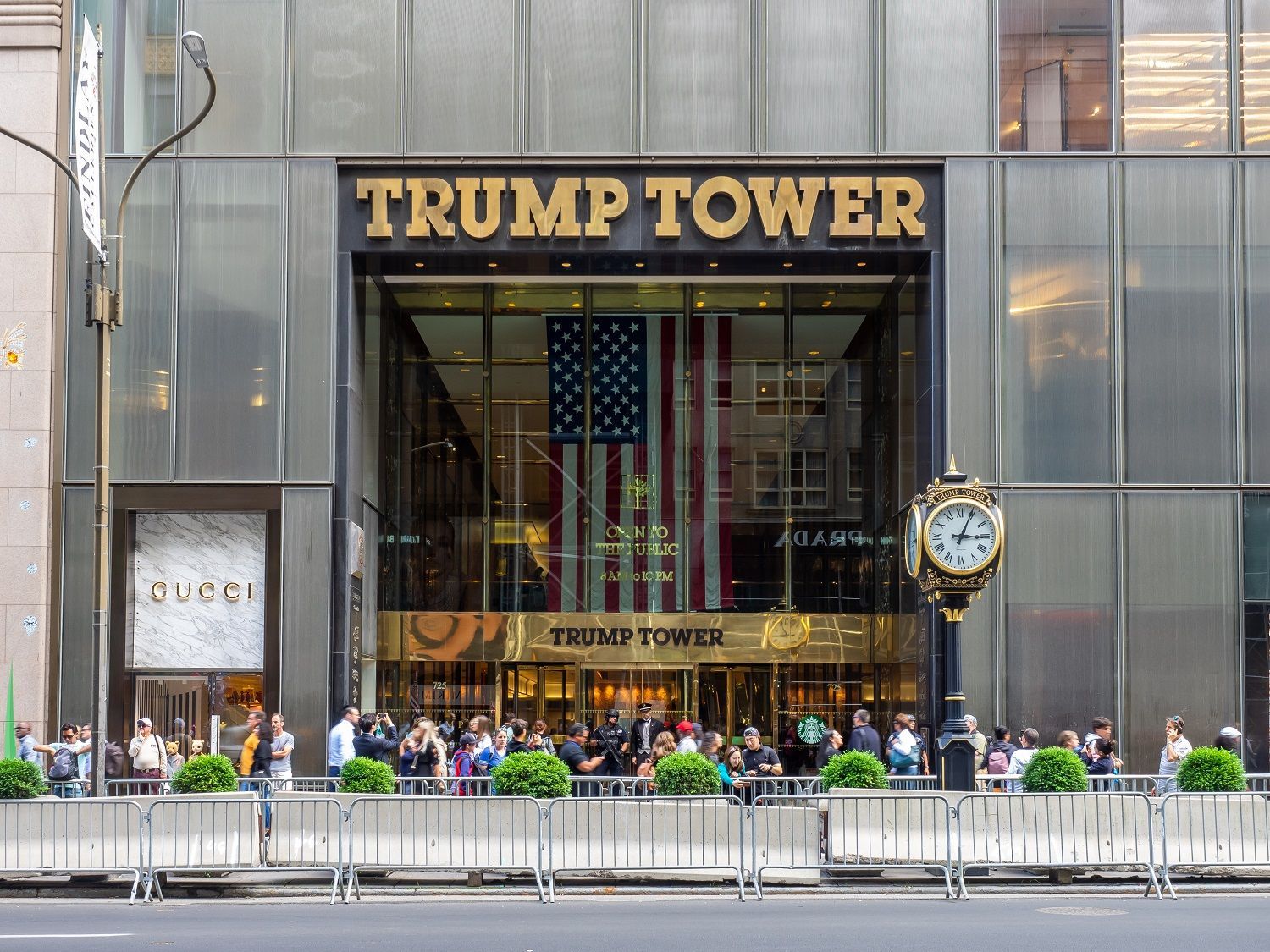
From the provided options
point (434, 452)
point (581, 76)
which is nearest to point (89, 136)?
point (581, 76)

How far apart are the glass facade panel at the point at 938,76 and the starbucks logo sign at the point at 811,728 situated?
985 centimetres

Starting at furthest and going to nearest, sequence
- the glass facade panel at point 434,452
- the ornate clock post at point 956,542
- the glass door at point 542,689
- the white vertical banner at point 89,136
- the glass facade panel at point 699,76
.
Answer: the glass door at point 542,689
the glass facade panel at point 434,452
the glass facade panel at point 699,76
the ornate clock post at point 956,542
the white vertical banner at point 89,136

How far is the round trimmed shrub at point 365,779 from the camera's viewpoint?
1576 centimetres

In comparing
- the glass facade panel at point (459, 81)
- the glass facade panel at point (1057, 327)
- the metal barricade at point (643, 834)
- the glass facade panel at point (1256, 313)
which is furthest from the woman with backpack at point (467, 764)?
the glass facade panel at point (1256, 313)

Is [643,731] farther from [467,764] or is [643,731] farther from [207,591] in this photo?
[207,591]

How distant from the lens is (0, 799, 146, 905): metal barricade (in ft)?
47.2

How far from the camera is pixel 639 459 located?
26734 mm

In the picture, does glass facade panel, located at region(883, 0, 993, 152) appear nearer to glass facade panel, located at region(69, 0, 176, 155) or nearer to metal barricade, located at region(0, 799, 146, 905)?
glass facade panel, located at region(69, 0, 176, 155)

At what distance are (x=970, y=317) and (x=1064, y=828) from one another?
908cm

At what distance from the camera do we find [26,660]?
20891 millimetres

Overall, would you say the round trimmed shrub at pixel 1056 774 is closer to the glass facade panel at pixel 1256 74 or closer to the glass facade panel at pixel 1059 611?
the glass facade panel at pixel 1059 611

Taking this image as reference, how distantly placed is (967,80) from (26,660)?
618 inches

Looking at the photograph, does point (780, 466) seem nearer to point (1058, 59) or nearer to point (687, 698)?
point (687, 698)

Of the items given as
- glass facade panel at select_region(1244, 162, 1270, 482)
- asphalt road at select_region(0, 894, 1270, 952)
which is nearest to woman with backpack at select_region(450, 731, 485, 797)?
asphalt road at select_region(0, 894, 1270, 952)
